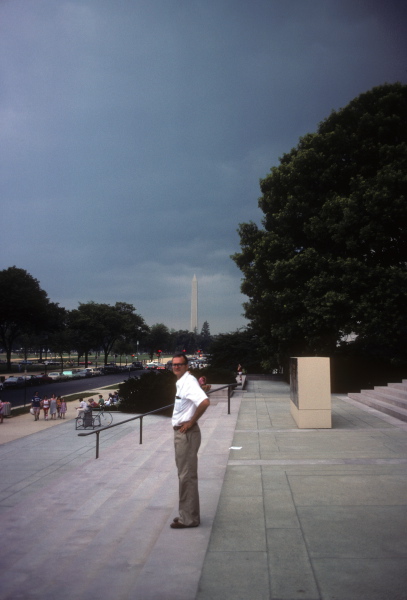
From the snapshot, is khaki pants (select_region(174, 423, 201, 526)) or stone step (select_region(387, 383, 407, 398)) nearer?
khaki pants (select_region(174, 423, 201, 526))

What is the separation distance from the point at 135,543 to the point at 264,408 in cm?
1276

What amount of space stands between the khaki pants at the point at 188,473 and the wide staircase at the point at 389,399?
9.23 meters

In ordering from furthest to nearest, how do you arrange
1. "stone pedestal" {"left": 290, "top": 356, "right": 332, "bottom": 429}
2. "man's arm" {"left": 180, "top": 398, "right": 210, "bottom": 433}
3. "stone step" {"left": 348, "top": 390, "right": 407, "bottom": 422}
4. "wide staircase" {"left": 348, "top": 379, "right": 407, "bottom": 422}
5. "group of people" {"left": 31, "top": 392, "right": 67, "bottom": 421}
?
"group of people" {"left": 31, "top": 392, "right": 67, "bottom": 421} < "wide staircase" {"left": 348, "top": 379, "right": 407, "bottom": 422} < "stone step" {"left": 348, "top": 390, "right": 407, "bottom": 422} < "stone pedestal" {"left": 290, "top": 356, "right": 332, "bottom": 429} < "man's arm" {"left": 180, "top": 398, "right": 210, "bottom": 433}

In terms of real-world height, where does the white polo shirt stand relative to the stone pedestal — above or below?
above

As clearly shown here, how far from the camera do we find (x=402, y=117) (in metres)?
23.0

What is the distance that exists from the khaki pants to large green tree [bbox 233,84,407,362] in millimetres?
17278

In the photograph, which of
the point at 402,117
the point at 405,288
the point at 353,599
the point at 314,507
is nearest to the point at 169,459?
the point at 314,507

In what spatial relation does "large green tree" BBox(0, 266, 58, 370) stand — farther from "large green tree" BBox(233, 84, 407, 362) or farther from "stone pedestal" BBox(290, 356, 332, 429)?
"stone pedestal" BBox(290, 356, 332, 429)

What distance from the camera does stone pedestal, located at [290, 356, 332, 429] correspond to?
1190 centimetres

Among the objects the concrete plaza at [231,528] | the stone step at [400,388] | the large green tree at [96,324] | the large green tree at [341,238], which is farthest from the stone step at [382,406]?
the large green tree at [96,324]

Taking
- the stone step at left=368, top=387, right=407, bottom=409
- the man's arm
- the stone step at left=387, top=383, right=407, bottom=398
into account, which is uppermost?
the man's arm

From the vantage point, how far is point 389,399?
15.8 meters

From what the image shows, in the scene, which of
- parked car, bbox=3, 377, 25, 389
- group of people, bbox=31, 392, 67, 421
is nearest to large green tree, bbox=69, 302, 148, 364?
parked car, bbox=3, 377, 25, 389

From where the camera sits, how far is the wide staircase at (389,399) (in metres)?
13.7
